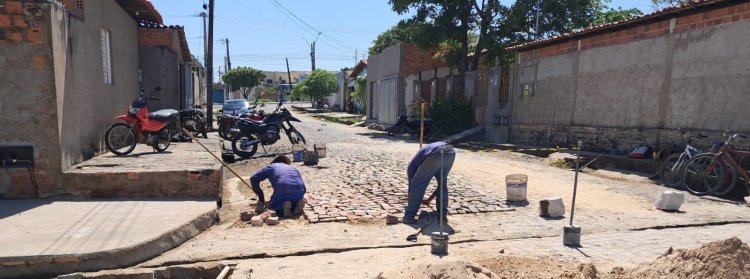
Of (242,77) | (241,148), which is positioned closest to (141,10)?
(241,148)

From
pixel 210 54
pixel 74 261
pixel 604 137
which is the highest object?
pixel 210 54

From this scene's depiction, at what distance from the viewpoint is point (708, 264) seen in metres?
3.53

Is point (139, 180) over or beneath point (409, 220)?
over

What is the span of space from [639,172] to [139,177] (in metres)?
9.57

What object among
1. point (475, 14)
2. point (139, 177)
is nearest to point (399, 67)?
point (475, 14)

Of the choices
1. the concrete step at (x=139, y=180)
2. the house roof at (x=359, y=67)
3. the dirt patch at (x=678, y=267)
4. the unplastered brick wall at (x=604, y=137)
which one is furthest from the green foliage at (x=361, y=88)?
the dirt patch at (x=678, y=267)

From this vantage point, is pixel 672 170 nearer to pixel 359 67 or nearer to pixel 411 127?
pixel 411 127

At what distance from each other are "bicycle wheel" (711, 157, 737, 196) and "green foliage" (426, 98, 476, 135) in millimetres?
10443

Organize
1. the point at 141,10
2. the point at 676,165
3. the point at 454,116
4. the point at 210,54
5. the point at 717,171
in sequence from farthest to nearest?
the point at 210,54 < the point at 454,116 < the point at 141,10 < the point at 676,165 < the point at 717,171

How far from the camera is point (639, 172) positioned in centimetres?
1034

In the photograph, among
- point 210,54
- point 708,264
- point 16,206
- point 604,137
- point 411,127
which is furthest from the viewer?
point 411,127

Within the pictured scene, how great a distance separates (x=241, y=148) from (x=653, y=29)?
383 inches

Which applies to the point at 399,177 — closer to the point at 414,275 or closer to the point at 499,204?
the point at 499,204

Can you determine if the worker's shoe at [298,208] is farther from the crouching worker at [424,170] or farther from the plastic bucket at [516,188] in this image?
the plastic bucket at [516,188]
